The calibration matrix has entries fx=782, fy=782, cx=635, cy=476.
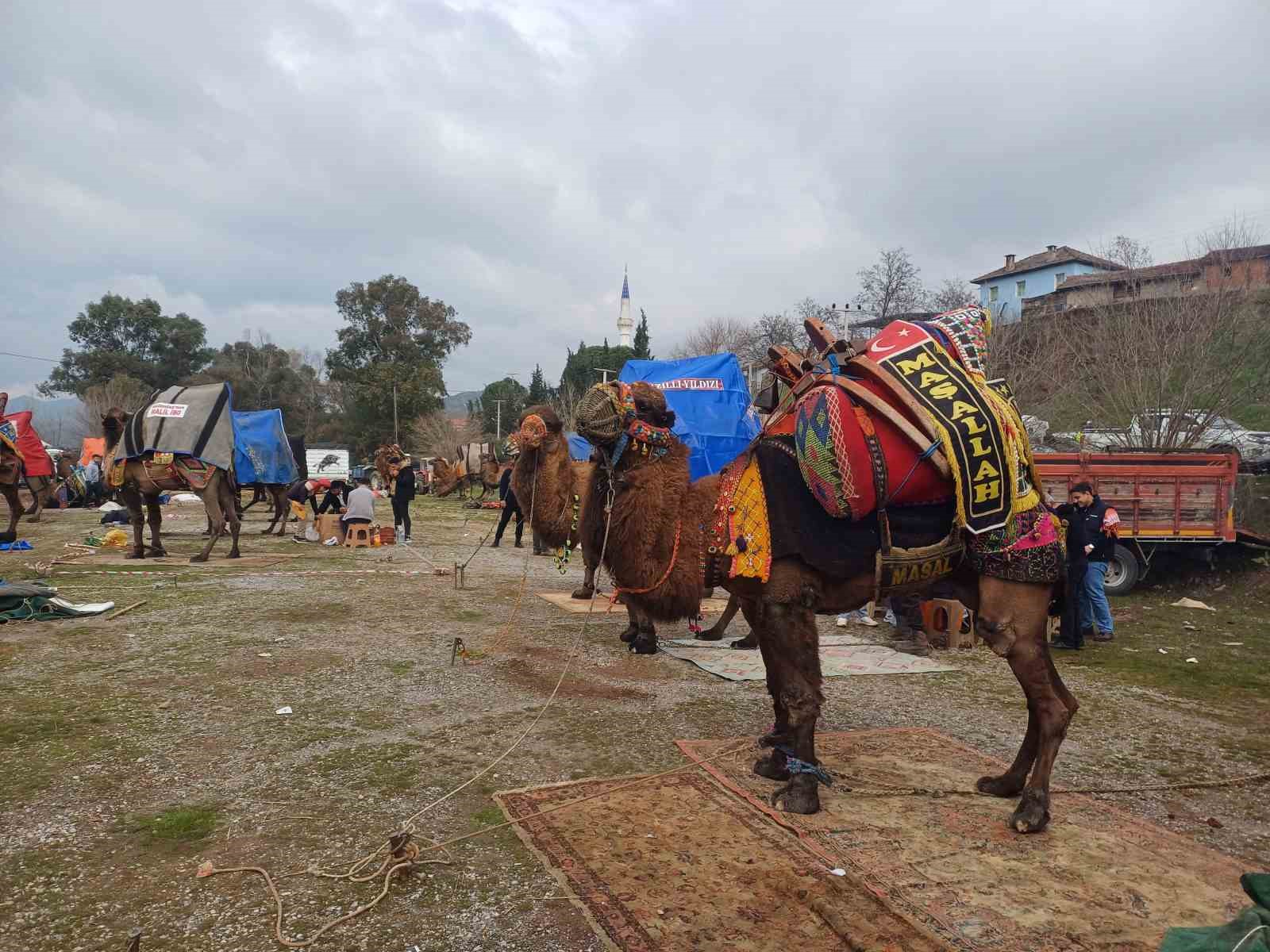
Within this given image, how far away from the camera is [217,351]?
209 ft

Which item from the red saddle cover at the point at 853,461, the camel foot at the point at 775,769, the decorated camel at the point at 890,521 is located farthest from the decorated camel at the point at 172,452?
the red saddle cover at the point at 853,461

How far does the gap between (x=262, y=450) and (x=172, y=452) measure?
3.52 metres

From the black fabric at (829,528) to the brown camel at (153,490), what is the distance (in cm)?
1124

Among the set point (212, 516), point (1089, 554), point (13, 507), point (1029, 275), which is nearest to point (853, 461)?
point (1089, 554)

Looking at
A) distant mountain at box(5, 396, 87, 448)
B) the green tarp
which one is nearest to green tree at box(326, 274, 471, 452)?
distant mountain at box(5, 396, 87, 448)

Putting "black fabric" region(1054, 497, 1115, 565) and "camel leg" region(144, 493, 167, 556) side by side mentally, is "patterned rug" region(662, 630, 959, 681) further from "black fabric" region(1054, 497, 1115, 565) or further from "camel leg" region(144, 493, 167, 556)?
"camel leg" region(144, 493, 167, 556)

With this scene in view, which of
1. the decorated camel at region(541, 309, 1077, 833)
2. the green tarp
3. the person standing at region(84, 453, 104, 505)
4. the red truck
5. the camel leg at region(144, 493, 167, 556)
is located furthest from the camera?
the person standing at region(84, 453, 104, 505)

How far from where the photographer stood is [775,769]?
4469 mm

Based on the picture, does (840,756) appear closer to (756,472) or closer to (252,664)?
(756,472)

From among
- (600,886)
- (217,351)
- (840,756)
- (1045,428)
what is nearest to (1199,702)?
(840,756)

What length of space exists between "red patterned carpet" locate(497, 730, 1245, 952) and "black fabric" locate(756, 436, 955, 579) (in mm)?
1298

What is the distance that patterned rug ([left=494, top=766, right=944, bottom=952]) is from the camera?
115 inches

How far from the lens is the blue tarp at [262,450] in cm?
1488

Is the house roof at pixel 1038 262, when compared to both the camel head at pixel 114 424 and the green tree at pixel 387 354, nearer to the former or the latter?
the green tree at pixel 387 354
